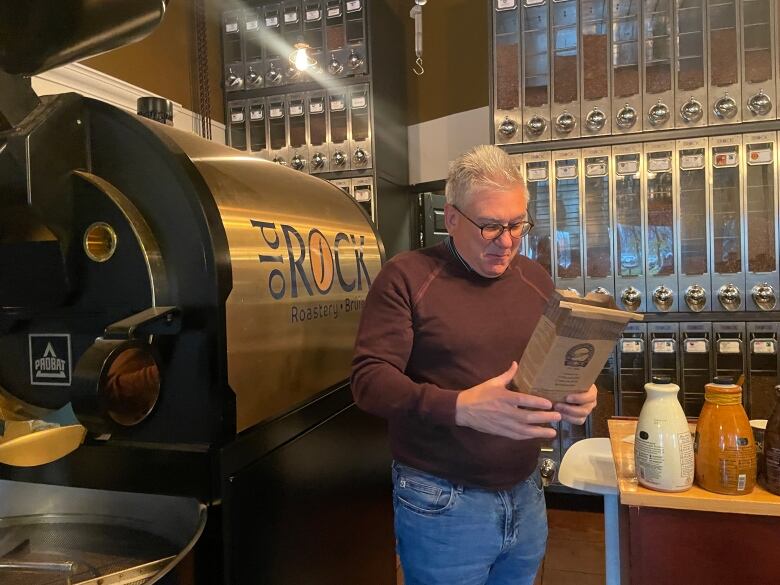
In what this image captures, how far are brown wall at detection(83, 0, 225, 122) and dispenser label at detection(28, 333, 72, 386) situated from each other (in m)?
2.02

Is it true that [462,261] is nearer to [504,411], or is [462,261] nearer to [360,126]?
[504,411]

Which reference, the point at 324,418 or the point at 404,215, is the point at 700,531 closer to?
the point at 324,418

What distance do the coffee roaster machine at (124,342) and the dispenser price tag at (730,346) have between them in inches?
89.5

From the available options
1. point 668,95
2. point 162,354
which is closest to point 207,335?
point 162,354

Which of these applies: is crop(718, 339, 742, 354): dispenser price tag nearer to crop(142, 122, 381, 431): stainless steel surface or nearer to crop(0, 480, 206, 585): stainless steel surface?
crop(142, 122, 381, 431): stainless steel surface

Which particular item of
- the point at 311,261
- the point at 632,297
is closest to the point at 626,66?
the point at 632,297

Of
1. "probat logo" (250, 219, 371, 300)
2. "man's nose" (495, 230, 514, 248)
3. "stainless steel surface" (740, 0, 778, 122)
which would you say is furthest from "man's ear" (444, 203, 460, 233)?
"stainless steel surface" (740, 0, 778, 122)

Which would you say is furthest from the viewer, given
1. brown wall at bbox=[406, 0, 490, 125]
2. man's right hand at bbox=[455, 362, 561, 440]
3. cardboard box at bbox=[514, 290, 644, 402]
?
brown wall at bbox=[406, 0, 490, 125]

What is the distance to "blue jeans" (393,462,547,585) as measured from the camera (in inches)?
49.3

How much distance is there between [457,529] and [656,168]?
216cm

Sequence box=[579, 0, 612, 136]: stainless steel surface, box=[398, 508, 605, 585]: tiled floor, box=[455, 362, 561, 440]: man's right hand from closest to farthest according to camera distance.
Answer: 1. box=[455, 362, 561, 440]: man's right hand
2. box=[398, 508, 605, 585]: tiled floor
3. box=[579, 0, 612, 136]: stainless steel surface

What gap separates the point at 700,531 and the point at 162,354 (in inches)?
41.5

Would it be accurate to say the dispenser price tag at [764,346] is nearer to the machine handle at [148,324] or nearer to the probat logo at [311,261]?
the probat logo at [311,261]

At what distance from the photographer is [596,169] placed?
9.32 feet
